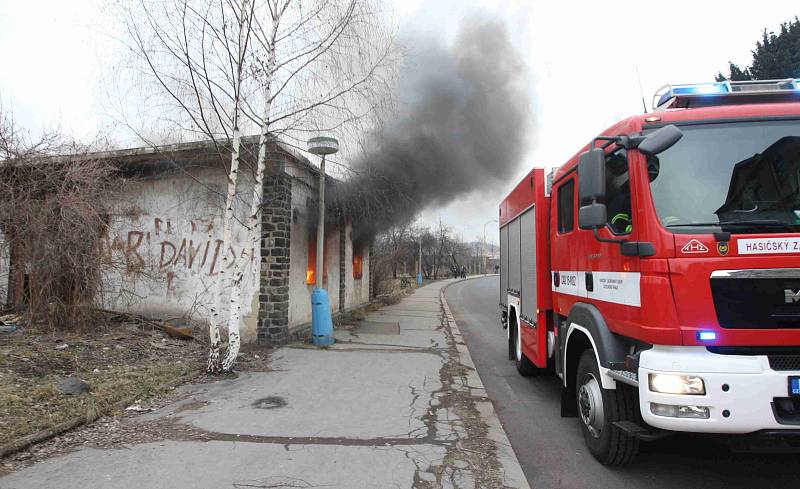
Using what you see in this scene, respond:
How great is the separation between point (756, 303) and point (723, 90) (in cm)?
183

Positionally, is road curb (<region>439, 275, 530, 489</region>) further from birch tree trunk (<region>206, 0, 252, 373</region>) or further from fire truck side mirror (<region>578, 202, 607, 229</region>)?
birch tree trunk (<region>206, 0, 252, 373</region>)

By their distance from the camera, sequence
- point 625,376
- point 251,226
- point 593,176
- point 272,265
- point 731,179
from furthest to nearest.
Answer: point 272,265
point 251,226
point 593,176
point 625,376
point 731,179

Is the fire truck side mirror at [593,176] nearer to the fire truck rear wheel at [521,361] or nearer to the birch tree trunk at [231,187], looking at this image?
the fire truck rear wheel at [521,361]

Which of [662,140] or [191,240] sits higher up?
[662,140]

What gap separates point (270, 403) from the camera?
545 centimetres

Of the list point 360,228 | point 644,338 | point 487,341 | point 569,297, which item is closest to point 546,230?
point 569,297

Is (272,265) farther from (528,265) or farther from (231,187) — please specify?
(528,265)

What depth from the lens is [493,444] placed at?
434 cm

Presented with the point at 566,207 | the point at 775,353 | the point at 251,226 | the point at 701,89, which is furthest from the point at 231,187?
the point at 775,353

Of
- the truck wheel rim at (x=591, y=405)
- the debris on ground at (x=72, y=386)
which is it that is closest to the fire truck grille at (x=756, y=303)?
the truck wheel rim at (x=591, y=405)

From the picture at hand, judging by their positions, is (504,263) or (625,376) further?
(504,263)

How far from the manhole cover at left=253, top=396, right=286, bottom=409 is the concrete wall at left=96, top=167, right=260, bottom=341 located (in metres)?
3.49

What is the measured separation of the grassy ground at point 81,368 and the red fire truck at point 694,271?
4752 millimetres

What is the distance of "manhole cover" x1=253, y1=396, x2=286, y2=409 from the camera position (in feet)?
17.5
